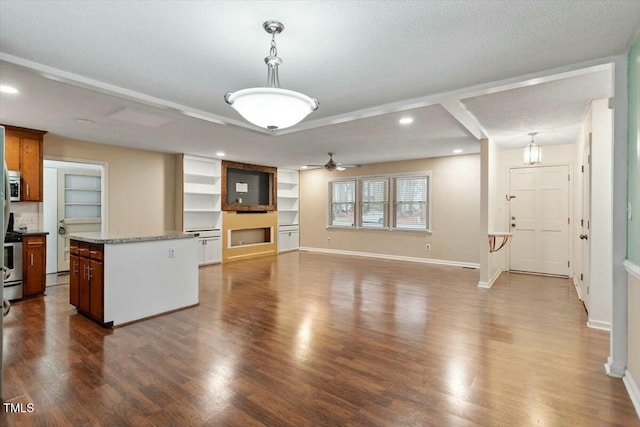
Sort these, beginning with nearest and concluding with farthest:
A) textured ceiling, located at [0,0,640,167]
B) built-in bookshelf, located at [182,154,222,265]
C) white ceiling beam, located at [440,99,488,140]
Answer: textured ceiling, located at [0,0,640,167] < white ceiling beam, located at [440,99,488,140] < built-in bookshelf, located at [182,154,222,265]

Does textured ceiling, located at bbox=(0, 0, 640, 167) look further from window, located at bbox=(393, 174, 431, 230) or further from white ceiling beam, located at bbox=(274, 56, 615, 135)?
window, located at bbox=(393, 174, 431, 230)

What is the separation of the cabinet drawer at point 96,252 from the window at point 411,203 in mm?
6218

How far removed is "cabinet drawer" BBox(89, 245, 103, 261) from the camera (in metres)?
3.39

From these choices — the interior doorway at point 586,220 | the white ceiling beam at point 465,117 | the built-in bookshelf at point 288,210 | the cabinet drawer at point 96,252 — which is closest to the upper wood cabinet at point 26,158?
the cabinet drawer at point 96,252

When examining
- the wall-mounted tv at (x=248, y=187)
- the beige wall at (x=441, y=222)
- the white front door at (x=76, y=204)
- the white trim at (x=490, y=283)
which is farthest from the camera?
the wall-mounted tv at (x=248, y=187)

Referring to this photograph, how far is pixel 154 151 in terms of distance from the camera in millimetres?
6680

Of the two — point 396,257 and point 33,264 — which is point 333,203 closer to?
point 396,257

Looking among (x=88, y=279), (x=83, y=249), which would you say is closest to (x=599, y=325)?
(x=88, y=279)

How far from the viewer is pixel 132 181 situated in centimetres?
641

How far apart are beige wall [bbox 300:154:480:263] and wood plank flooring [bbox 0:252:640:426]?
2.57 meters

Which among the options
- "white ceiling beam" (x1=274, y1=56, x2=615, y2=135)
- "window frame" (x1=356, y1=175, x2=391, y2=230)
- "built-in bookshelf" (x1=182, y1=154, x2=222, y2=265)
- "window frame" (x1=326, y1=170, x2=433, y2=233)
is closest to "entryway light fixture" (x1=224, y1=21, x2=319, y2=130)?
"white ceiling beam" (x1=274, y1=56, x2=615, y2=135)

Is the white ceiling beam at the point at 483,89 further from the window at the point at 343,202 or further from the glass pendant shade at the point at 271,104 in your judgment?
the window at the point at 343,202

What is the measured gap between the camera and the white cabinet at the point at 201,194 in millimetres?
7145

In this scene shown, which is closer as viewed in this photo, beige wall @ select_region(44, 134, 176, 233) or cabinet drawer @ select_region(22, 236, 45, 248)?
cabinet drawer @ select_region(22, 236, 45, 248)
